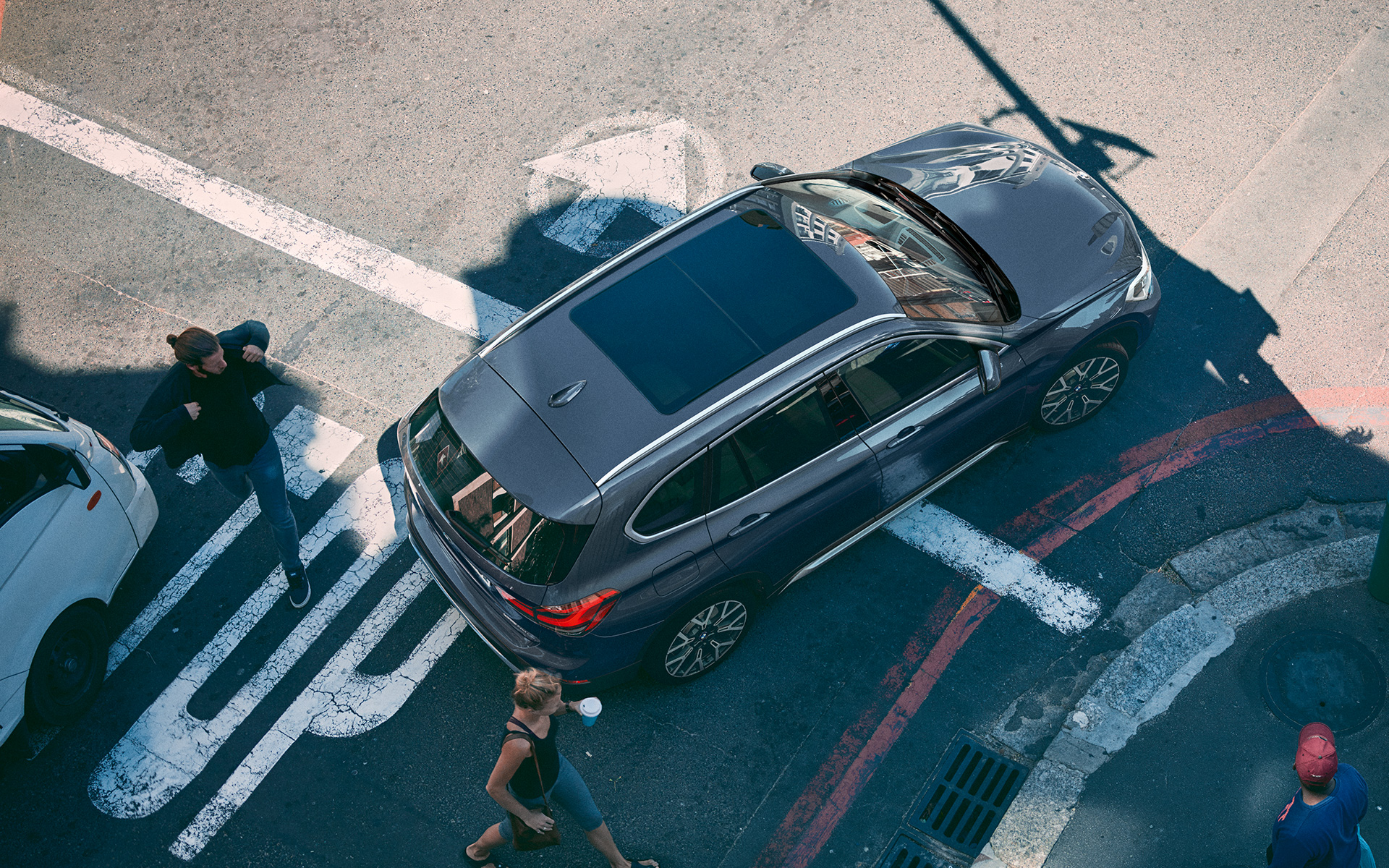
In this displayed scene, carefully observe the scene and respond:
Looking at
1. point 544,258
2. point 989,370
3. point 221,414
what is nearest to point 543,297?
point 544,258

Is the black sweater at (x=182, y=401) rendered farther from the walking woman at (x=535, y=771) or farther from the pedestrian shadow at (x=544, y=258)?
the walking woman at (x=535, y=771)

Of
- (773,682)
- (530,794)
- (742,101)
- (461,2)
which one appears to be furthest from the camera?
(461,2)

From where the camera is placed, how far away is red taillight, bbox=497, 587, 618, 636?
5105 millimetres

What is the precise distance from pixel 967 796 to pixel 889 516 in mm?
1705

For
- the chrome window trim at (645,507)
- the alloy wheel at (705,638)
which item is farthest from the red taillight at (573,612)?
the alloy wheel at (705,638)

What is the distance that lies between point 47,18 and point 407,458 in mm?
7836

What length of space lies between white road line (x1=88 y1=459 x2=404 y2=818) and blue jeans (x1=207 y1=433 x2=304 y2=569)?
16.5 inches

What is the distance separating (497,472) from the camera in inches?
201

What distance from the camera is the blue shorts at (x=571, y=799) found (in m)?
4.74

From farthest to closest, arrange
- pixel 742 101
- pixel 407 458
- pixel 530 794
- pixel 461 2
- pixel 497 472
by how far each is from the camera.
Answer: pixel 461 2 → pixel 742 101 → pixel 407 458 → pixel 497 472 → pixel 530 794

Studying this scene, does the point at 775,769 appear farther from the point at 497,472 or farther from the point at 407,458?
the point at 407,458

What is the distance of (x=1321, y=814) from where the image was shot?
4.19 metres

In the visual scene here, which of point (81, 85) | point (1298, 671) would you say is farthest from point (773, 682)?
point (81, 85)

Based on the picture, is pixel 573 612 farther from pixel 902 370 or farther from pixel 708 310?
pixel 902 370
